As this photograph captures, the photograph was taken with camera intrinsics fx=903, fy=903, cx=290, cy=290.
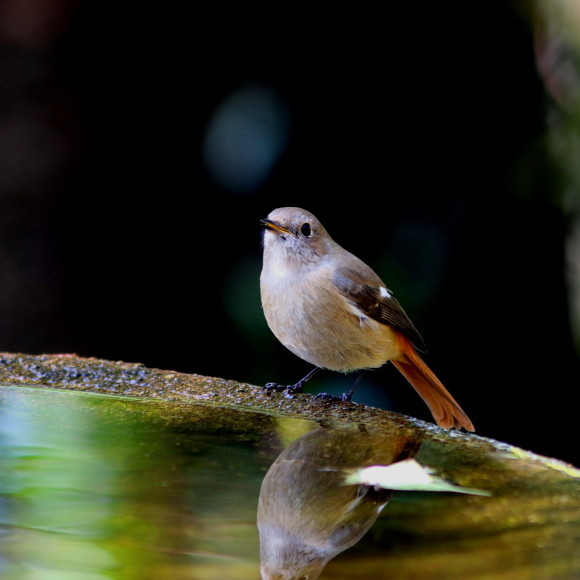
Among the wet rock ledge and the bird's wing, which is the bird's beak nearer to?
the bird's wing

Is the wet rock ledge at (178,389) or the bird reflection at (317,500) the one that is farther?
the wet rock ledge at (178,389)

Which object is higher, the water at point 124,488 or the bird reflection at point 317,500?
the bird reflection at point 317,500

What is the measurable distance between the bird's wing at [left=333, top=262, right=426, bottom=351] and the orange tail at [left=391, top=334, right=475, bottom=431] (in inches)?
4.2

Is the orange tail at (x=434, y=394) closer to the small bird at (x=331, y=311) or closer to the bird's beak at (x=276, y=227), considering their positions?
the small bird at (x=331, y=311)

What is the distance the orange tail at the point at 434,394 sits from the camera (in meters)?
3.43

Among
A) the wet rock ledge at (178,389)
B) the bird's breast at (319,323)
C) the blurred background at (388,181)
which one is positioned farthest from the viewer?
the blurred background at (388,181)

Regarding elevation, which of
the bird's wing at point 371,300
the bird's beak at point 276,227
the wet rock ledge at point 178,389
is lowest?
the wet rock ledge at point 178,389

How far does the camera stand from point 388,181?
158 inches

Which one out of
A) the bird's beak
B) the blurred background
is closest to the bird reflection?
the bird's beak

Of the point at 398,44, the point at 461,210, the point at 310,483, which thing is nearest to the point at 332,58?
the point at 398,44

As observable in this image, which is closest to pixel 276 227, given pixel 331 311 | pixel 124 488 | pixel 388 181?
pixel 331 311

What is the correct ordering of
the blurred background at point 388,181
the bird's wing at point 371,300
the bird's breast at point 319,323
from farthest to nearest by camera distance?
the blurred background at point 388,181 < the bird's wing at point 371,300 < the bird's breast at point 319,323

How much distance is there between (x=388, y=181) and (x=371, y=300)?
83 centimetres

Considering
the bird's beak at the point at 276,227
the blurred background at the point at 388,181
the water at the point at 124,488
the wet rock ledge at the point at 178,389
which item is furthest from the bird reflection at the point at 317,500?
the blurred background at the point at 388,181
